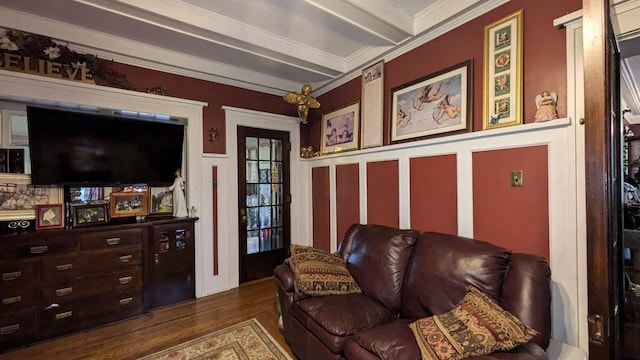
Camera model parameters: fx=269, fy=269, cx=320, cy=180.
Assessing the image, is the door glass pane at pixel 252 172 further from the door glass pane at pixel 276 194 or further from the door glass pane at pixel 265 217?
the door glass pane at pixel 265 217

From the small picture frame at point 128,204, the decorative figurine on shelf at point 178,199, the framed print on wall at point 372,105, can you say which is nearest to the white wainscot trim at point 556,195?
the framed print on wall at point 372,105

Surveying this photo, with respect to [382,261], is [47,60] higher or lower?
higher

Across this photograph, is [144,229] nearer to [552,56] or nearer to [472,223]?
[472,223]

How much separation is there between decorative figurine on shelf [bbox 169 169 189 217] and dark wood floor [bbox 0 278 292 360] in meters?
1.07

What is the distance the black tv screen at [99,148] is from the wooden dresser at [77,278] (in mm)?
559

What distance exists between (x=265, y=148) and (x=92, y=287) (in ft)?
8.17

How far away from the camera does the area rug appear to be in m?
2.14

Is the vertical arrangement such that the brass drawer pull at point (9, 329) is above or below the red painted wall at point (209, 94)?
below

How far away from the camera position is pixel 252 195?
12.8ft

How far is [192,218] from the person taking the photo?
128 inches

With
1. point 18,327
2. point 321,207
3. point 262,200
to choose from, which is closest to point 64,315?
point 18,327

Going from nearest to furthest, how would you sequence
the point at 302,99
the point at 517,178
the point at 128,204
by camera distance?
Answer: the point at 517,178 → the point at 128,204 → the point at 302,99

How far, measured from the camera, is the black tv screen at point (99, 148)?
2.54m

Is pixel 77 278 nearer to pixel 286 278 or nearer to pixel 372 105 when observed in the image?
pixel 286 278
